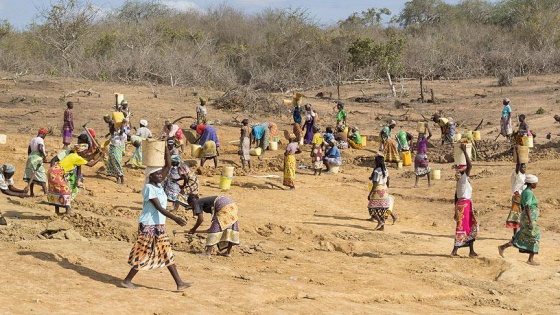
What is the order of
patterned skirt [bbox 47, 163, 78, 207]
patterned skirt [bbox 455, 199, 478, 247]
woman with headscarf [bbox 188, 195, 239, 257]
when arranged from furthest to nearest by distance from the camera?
1. patterned skirt [bbox 47, 163, 78, 207]
2. patterned skirt [bbox 455, 199, 478, 247]
3. woman with headscarf [bbox 188, 195, 239, 257]

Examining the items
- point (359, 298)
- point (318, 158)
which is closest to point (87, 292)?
point (359, 298)

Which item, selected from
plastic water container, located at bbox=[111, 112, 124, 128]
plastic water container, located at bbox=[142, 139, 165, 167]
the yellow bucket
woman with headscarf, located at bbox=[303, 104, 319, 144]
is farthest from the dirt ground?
plastic water container, located at bbox=[111, 112, 124, 128]

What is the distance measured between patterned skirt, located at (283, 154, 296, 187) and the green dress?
5878mm

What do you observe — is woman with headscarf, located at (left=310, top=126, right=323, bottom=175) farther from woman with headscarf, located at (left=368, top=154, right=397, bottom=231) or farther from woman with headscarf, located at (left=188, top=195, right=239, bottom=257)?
woman with headscarf, located at (left=188, top=195, right=239, bottom=257)

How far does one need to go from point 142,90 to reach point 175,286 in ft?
61.7

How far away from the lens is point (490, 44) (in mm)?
38812

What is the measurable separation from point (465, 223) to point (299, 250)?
85.6 inches

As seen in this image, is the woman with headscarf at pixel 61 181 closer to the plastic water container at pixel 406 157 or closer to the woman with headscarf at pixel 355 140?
the plastic water container at pixel 406 157

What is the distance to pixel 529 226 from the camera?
1092 centimetres

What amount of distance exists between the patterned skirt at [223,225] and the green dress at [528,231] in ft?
11.9

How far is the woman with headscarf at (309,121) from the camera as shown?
Answer: 21.5 meters

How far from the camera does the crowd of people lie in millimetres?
8312

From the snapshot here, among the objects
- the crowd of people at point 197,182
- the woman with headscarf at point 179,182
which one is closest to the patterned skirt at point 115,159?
the crowd of people at point 197,182

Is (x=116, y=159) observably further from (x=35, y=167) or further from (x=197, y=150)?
(x=197, y=150)
